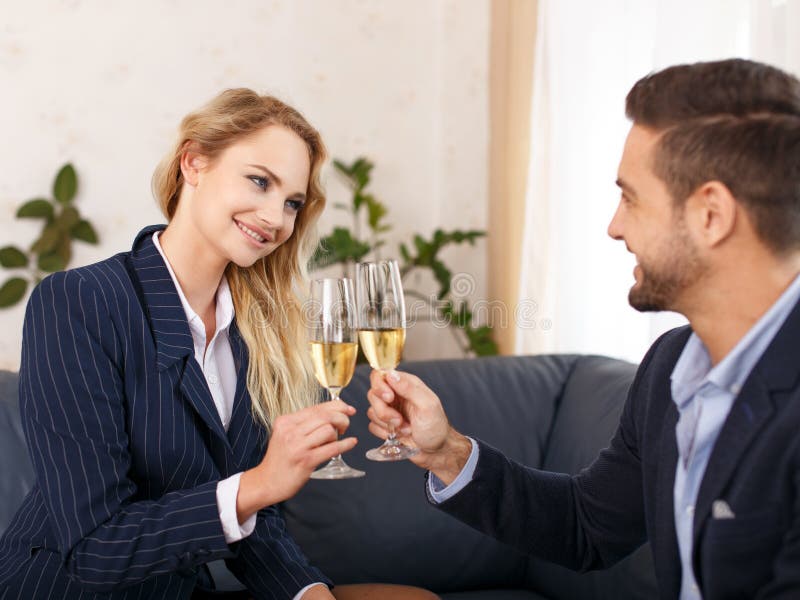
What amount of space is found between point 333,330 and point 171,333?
0.41 meters

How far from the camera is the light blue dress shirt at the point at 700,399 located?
129 centimetres

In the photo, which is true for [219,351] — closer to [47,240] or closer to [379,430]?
[379,430]

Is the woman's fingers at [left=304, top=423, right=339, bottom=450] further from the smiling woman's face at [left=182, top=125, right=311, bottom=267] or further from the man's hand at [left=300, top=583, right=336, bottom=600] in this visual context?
the smiling woman's face at [left=182, top=125, right=311, bottom=267]

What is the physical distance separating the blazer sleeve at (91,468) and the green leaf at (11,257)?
273cm

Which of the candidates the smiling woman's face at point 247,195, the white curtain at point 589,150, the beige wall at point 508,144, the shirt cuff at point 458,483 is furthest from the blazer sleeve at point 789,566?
the beige wall at point 508,144

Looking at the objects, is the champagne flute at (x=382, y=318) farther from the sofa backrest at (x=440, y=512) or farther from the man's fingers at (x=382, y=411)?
the sofa backrest at (x=440, y=512)

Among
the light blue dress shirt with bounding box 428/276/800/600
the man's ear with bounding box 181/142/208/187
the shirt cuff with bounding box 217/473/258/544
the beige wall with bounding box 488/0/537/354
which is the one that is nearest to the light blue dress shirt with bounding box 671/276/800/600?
the light blue dress shirt with bounding box 428/276/800/600

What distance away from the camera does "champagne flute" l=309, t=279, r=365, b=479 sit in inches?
62.7

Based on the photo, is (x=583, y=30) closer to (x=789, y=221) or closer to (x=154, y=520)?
(x=789, y=221)

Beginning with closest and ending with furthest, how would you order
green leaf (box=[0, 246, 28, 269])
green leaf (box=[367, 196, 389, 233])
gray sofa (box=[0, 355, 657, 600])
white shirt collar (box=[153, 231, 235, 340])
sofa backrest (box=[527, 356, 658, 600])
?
white shirt collar (box=[153, 231, 235, 340]) → sofa backrest (box=[527, 356, 658, 600]) → gray sofa (box=[0, 355, 657, 600]) → green leaf (box=[0, 246, 28, 269]) → green leaf (box=[367, 196, 389, 233])

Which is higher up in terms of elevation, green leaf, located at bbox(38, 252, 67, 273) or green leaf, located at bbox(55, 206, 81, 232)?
green leaf, located at bbox(55, 206, 81, 232)

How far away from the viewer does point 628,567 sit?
7.00 ft

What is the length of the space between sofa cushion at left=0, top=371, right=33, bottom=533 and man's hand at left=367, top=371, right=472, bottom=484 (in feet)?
3.48

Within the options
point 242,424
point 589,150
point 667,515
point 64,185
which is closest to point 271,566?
point 242,424
